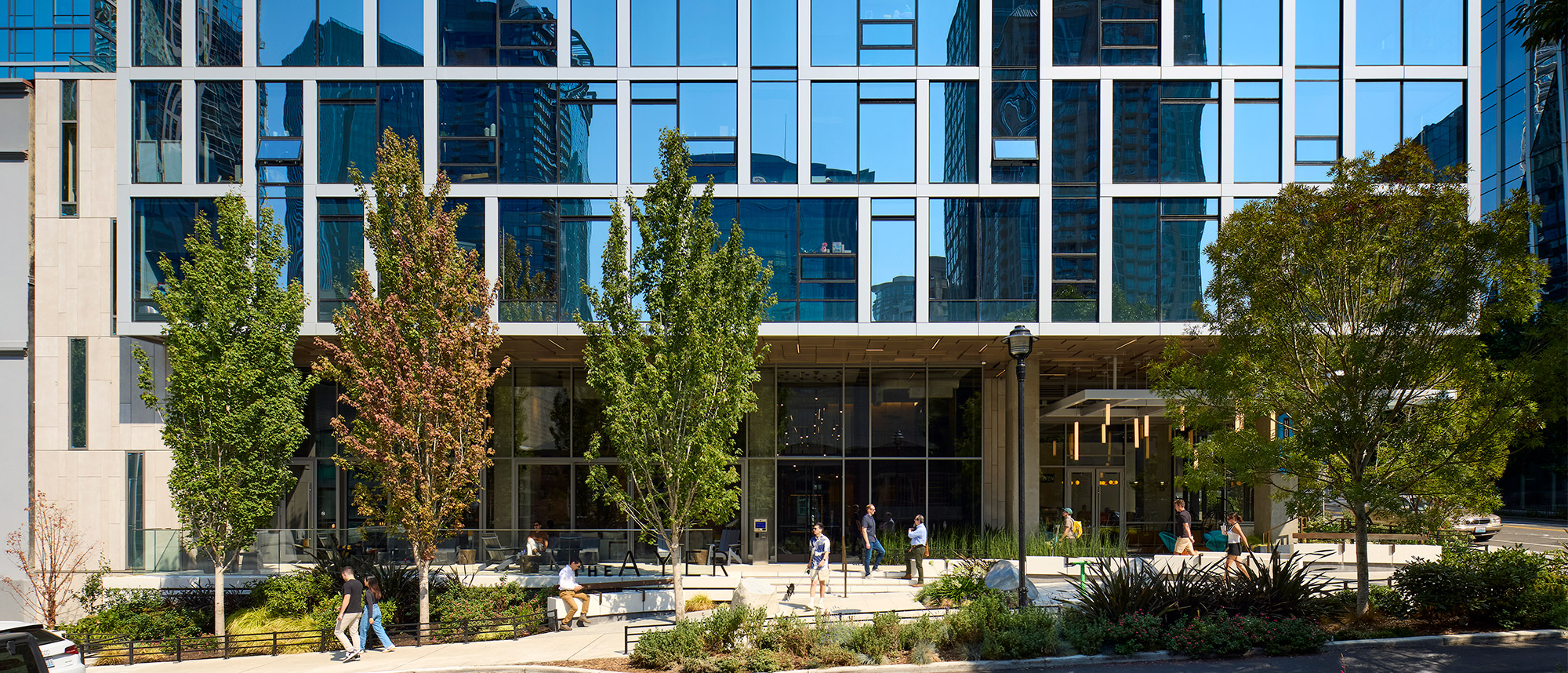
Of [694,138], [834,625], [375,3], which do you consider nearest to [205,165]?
[375,3]

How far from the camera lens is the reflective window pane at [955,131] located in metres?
20.4

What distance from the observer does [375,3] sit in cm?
2053

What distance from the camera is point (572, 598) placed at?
1616cm

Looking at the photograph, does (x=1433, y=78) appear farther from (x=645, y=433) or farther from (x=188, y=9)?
(x=188, y=9)

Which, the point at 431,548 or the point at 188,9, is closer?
the point at 431,548

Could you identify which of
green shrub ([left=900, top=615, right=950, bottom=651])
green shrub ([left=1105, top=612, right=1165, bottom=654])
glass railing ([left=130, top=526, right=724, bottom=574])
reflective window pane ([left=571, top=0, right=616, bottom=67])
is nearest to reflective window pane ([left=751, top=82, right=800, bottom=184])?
reflective window pane ([left=571, top=0, right=616, bottom=67])

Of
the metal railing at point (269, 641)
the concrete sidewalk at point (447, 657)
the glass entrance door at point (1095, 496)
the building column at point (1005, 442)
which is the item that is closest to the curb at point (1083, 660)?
the concrete sidewalk at point (447, 657)

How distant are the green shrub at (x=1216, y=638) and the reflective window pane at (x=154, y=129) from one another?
23053mm

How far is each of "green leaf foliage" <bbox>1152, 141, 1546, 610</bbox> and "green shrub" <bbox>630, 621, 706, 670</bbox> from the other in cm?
810

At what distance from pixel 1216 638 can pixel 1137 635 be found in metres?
1.00

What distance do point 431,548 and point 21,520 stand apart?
13257mm

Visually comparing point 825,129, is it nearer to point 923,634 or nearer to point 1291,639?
point 923,634

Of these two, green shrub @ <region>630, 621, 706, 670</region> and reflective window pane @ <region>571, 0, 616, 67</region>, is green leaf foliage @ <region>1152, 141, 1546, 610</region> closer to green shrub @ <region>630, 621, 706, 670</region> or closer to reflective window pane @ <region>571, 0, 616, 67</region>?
green shrub @ <region>630, 621, 706, 670</region>

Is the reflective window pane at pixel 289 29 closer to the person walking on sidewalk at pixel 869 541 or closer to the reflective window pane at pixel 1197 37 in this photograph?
the person walking on sidewalk at pixel 869 541
